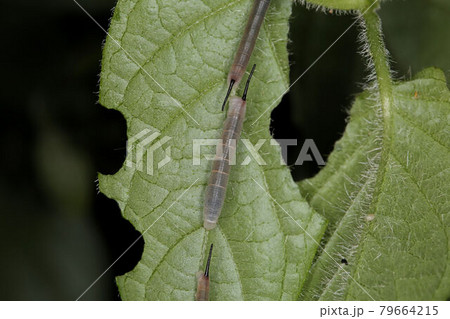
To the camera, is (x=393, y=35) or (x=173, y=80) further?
(x=393, y=35)

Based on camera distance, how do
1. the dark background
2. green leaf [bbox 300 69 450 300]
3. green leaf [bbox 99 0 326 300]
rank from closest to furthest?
green leaf [bbox 99 0 326 300] < green leaf [bbox 300 69 450 300] < the dark background

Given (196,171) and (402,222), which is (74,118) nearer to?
(196,171)

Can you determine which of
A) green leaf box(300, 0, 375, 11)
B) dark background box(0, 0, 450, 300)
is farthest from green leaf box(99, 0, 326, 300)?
dark background box(0, 0, 450, 300)

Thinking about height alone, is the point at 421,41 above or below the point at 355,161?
above

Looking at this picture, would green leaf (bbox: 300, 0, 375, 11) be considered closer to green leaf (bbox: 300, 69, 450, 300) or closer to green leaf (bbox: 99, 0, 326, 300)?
green leaf (bbox: 99, 0, 326, 300)

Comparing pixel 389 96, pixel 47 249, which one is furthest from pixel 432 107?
pixel 47 249

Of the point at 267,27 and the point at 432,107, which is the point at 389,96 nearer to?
the point at 432,107
